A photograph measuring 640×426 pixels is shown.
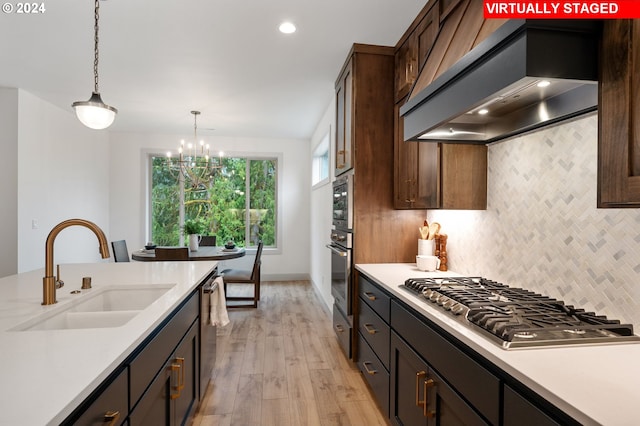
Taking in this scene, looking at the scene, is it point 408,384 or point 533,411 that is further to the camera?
point 408,384

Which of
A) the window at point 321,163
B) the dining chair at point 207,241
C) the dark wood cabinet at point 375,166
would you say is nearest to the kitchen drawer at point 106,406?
the dark wood cabinet at point 375,166

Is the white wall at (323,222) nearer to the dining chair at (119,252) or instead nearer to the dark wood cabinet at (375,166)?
the dark wood cabinet at (375,166)

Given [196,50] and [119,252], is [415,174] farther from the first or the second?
[119,252]

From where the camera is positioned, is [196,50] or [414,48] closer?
[414,48]

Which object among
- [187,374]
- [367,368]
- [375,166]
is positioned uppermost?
[375,166]

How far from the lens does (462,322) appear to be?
4.37ft

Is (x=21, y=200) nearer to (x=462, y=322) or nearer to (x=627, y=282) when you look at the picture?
(x=462, y=322)

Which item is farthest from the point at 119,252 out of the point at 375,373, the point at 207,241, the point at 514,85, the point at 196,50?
the point at 514,85

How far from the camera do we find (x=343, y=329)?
307cm

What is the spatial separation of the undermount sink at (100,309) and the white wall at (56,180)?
3.28m

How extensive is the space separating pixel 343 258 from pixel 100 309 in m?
1.79

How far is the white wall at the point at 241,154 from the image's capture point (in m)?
6.17

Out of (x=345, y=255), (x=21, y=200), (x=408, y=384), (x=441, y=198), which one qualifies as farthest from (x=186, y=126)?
(x=408, y=384)

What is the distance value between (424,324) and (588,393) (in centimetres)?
74
